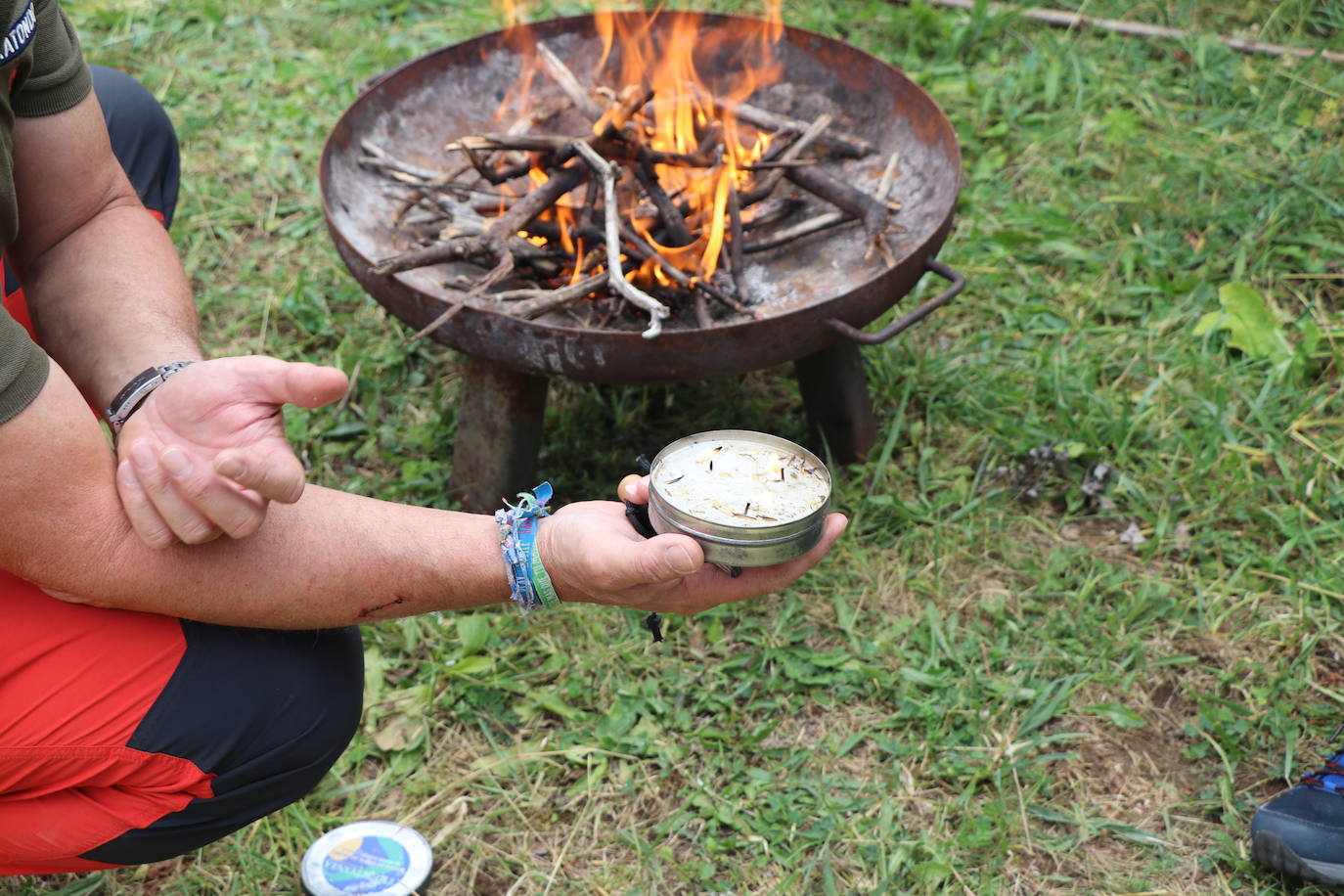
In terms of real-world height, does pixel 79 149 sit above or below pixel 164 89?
above

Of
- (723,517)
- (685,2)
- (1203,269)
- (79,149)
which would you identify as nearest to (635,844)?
(723,517)

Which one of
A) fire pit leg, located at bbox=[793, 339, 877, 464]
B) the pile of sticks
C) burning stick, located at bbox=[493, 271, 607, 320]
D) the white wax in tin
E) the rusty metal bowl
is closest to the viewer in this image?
the white wax in tin

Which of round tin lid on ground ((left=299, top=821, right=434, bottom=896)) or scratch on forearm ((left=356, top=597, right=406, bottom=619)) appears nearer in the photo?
scratch on forearm ((left=356, top=597, right=406, bottom=619))

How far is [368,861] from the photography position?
7.57 ft

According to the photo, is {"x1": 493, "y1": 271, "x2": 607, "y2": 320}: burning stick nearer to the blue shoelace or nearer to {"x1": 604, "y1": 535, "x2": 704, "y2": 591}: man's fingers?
{"x1": 604, "y1": 535, "x2": 704, "y2": 591}: man's fingers

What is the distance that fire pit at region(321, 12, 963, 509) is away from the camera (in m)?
2.49

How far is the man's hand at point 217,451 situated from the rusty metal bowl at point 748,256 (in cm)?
84

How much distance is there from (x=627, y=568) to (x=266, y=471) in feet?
1.72

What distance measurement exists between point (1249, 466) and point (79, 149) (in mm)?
2976

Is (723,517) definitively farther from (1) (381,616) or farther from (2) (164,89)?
(2) (164,89)

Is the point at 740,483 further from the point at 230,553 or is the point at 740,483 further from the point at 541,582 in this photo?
the point at 230,553

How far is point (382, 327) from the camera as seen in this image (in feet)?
12.5

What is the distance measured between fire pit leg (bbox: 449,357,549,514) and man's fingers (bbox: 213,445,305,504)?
4.23ft

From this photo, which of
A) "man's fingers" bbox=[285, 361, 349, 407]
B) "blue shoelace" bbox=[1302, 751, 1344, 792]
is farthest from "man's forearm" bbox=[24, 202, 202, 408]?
"blue shoelace" bbox=[1302, 751, 1344, 792]
